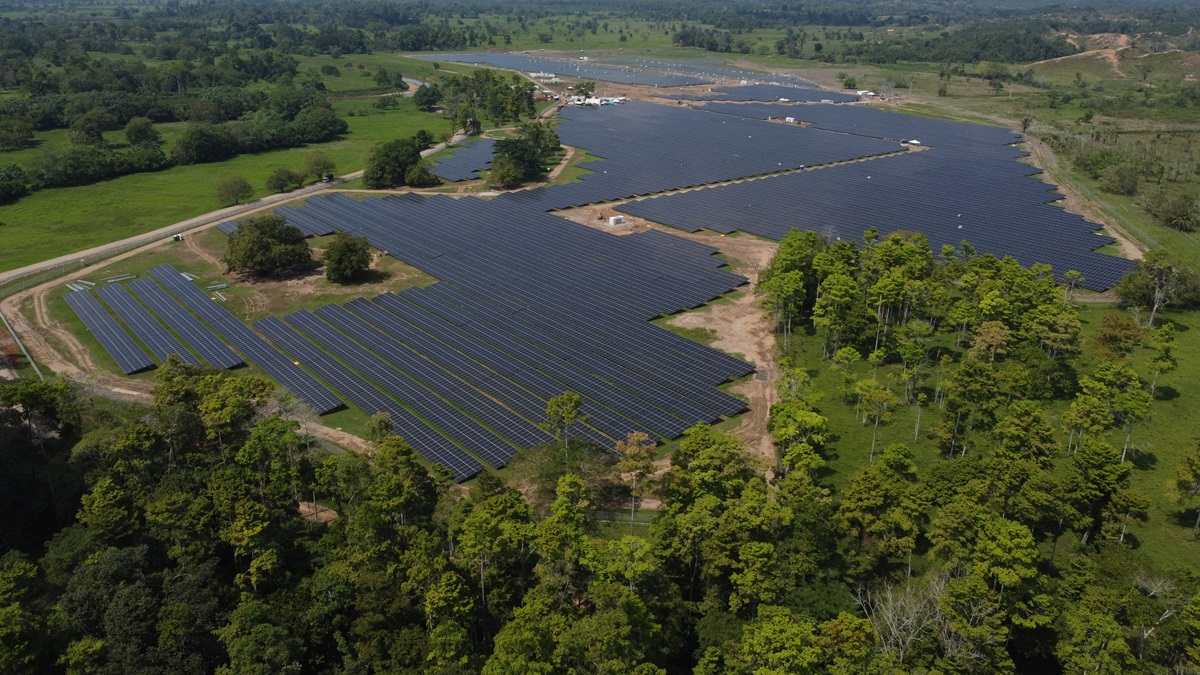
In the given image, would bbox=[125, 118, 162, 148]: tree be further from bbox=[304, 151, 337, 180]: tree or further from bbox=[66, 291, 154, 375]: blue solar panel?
bbox=[66, 291, 154, 375]: blue solar panel

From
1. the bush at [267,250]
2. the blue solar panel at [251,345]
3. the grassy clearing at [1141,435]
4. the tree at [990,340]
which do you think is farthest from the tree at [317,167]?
the tree at [990,340]

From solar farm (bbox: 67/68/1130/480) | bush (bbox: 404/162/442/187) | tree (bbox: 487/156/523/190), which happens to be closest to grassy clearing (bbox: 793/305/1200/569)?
solar farm (bbox: 67/68/1130/480)

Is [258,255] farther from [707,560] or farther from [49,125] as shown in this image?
[49,125]

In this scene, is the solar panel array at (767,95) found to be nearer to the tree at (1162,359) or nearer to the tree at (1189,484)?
the tree at (1162,359)

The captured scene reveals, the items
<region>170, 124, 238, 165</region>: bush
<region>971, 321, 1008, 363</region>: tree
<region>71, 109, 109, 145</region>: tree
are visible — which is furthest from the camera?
<region>71, 109, 109, 145</region>: tree

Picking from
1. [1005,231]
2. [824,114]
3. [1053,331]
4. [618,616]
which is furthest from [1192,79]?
[618,616]

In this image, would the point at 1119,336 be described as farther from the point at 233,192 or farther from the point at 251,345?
the point at 233,192
